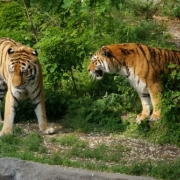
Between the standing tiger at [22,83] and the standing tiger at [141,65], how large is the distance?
103 cm

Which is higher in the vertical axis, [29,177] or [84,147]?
[29,177]

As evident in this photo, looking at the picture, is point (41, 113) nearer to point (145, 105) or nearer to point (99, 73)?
point (99, 73)

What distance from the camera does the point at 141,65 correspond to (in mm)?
8250

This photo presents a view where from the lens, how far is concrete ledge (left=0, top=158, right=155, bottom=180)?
5.60 metres

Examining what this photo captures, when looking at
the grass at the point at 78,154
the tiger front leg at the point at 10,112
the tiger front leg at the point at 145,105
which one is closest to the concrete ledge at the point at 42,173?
the grass at the point at 78,154

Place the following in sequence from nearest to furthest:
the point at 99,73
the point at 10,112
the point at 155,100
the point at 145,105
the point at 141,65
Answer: the point at 10,112 → the point at 155,100 → the point at 141,65 → the point at 145,105 → the point at 99,73

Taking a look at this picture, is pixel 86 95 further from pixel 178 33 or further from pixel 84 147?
pixel 178 33

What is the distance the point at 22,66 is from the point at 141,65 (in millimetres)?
1606

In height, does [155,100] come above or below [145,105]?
above

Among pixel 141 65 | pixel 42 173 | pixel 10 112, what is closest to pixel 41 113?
pixel 10 112

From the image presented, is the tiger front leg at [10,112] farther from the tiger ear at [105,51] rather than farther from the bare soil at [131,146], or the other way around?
the tiger ear at [105,51]

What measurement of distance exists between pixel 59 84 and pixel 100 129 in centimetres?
151

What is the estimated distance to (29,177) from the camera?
570cm

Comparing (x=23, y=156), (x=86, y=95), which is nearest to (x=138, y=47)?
(x=86, y=95)
